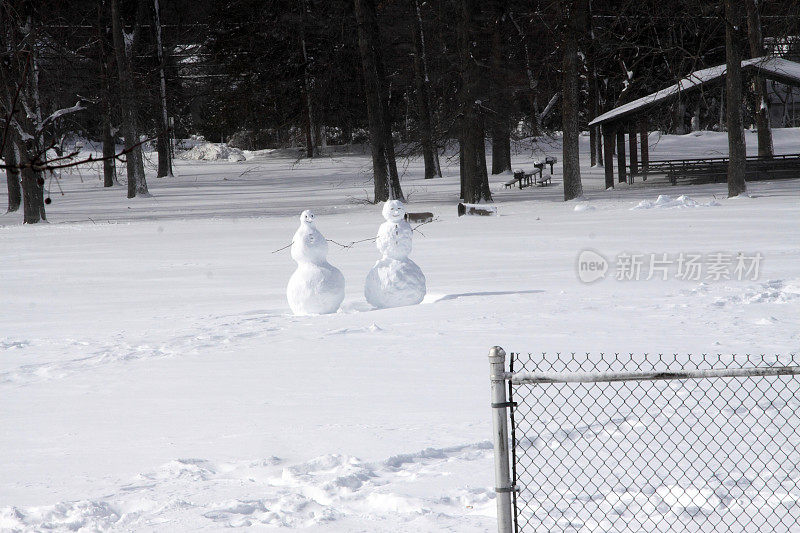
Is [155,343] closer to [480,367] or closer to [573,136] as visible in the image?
[480,367]

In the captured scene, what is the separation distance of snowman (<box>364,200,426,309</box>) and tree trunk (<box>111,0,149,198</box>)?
21.7 metres

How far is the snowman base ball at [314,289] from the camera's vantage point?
10148mm

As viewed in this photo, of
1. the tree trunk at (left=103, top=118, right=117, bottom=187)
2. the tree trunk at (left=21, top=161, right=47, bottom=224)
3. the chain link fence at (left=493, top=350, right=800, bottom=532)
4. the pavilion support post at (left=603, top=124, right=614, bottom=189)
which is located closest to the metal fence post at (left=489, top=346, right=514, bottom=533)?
the chain link fence at (left=493, top=350, right=800, bottom=532)

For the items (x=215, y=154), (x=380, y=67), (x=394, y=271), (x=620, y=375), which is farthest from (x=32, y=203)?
(x=215, y=154)

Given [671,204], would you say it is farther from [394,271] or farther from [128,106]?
[128,106]

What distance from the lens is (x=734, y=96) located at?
22.5 metres

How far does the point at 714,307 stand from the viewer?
31.8ft

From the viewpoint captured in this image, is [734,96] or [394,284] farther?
[734,96]

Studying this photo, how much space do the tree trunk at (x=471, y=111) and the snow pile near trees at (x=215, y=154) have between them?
29.7m

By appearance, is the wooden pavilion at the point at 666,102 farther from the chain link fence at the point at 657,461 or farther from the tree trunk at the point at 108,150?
the chain link fence at the point at 657,461

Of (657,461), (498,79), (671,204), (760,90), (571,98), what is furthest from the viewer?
(498,79)

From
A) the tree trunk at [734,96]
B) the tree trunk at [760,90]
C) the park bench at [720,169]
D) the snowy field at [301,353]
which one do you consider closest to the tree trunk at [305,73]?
the park bench at [720,169]

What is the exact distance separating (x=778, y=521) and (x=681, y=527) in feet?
1.68

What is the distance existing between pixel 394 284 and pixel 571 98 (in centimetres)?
1631
